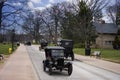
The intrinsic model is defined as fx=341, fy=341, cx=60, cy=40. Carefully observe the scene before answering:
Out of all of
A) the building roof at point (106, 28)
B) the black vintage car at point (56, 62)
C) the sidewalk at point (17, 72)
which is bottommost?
the sidewalk at point (17, 72)

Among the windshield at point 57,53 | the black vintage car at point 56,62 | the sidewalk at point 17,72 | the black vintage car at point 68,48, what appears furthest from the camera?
the black vintage car at point 68,48

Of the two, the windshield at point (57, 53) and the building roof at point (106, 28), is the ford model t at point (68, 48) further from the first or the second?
the building roof at point (106, 28)

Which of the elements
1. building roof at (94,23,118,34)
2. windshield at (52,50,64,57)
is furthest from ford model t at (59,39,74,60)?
building roof at (94,23,118,34)

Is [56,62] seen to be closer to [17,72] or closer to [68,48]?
[17,72]

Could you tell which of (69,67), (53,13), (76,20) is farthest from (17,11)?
(53,13)

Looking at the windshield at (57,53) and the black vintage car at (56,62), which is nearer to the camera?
the black vintage car at (56,62)

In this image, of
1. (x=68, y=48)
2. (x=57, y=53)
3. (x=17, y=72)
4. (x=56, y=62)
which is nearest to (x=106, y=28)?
(x=68, y=48)

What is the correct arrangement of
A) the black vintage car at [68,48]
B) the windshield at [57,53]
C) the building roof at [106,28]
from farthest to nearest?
the building roof at [106,28]
the black vintage car at [68,48]
the windshield at [57,53]

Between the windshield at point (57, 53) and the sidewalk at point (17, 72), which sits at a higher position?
the windshield at point (57, 53)

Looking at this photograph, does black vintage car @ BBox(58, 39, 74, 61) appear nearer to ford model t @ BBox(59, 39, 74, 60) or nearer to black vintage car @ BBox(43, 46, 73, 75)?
ford model t @ BBox(59, 39, 74, 60)

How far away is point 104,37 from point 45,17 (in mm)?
39339

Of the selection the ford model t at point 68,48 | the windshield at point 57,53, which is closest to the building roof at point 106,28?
the ford model t at point 68,48

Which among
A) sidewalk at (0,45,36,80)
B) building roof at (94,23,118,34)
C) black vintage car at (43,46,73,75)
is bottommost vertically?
sidewalk at (0,45,36,80)

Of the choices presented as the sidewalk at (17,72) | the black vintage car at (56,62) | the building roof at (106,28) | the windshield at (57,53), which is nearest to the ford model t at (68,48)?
the sidewalk at (17,72)
